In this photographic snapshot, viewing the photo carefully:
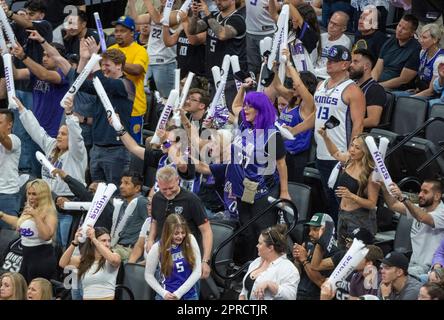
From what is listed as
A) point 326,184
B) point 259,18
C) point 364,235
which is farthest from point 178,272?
point 259,18

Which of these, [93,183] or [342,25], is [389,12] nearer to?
[342,25]

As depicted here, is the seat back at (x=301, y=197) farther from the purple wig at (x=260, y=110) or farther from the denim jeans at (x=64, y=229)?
the denim jeans at (x=64, y=229)

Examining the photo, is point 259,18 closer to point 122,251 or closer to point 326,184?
point 326,184

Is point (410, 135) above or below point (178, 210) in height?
above

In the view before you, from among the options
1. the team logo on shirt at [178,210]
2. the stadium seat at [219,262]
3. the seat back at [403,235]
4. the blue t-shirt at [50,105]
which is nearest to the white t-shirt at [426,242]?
the seat back at [403,235]

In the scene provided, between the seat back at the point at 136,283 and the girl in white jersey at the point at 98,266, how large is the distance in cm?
13

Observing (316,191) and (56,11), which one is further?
(56,11)

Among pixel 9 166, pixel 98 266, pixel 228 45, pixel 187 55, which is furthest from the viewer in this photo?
pixel 187 55

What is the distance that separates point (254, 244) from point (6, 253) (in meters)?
2.41

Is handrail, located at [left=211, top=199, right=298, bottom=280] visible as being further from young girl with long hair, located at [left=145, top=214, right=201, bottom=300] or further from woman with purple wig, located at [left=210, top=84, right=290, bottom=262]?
young girl with long hair, located at [left=145, top=214, right=201, bottom=300]

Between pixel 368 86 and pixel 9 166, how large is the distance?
374 cm

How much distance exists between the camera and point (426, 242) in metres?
11.2

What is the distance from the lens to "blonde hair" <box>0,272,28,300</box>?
11.3 meters

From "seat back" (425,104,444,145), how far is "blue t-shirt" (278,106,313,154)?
1.19 meters
